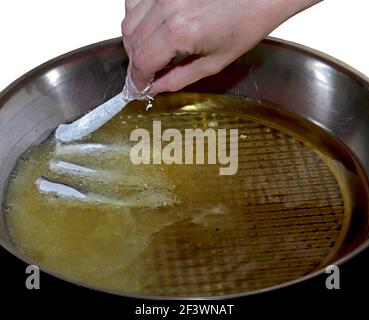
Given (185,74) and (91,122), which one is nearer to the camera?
(185,74)

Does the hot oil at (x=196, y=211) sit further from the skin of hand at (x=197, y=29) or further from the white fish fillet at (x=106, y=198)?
the skin of hand at (x=197, y=29)

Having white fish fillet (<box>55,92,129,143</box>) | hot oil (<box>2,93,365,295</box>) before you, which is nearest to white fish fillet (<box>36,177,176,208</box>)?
hot oil (<box>2,93,365,295</box>)

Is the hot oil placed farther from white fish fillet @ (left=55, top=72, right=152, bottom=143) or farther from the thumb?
the thumb

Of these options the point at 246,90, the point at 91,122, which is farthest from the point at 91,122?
the point at 246,90

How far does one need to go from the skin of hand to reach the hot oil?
7.5 inches

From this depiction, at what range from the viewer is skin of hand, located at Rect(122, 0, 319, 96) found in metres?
1.27

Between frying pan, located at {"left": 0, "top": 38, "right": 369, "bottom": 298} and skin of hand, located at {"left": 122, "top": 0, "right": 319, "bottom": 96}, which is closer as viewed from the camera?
Answer: skin of hand, located at {"left": 122, "top": 0, "right": 319, "bottom": 96}

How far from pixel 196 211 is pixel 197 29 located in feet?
0.93

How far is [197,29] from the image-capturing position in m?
1.27

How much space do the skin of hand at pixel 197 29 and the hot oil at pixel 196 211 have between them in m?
0.19

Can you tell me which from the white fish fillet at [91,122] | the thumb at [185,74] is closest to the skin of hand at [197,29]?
the thumb at [185,74]

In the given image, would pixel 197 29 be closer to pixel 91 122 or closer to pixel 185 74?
pixel 185 74
